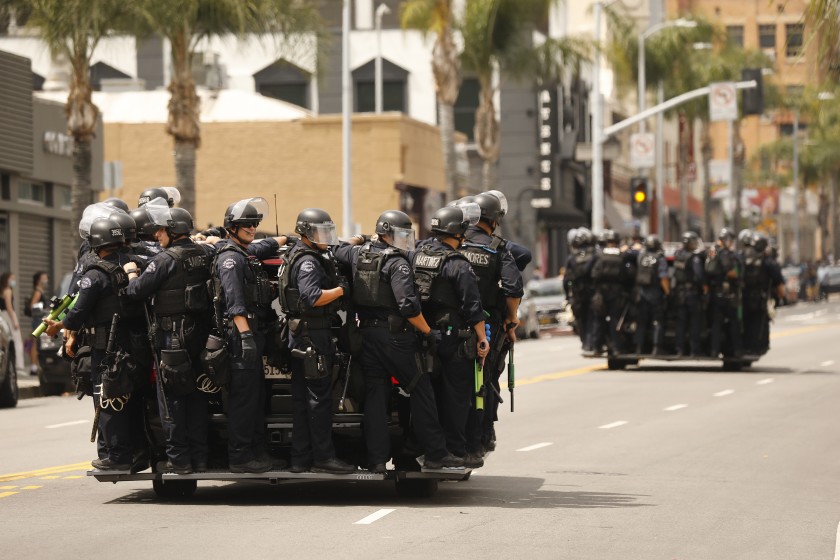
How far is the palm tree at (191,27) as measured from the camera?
31.8m

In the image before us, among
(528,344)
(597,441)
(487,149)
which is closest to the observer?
(597,441)

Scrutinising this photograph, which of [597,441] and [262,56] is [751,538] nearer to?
[597,441]

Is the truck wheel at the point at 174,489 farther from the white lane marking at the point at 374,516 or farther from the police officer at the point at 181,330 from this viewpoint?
the white lane marking at the point at 374,516

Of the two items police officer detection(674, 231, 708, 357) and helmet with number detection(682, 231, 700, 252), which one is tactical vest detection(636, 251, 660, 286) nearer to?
police officer detection(674, 231, 708, 357)

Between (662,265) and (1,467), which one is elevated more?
(662,265)

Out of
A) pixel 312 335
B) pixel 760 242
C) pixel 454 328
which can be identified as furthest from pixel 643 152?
pixel 312 335

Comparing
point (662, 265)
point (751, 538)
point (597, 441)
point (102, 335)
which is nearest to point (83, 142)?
point (662, 265)

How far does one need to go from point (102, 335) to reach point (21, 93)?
914 inches

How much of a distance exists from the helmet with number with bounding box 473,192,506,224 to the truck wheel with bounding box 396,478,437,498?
87.4 inches

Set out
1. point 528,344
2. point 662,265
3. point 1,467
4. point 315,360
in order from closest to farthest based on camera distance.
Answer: point 315,360 < point 1,467 < point 662,265 < point 528,344

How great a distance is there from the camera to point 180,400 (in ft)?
41.4

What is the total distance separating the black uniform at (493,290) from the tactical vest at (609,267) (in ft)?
46.6

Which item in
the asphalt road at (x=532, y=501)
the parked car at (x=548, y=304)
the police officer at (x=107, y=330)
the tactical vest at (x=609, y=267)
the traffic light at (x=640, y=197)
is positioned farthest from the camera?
the parked car at (x=548, y=304)

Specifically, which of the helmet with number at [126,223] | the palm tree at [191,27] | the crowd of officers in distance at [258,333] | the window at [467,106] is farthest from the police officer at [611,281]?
the window at [467,106]
